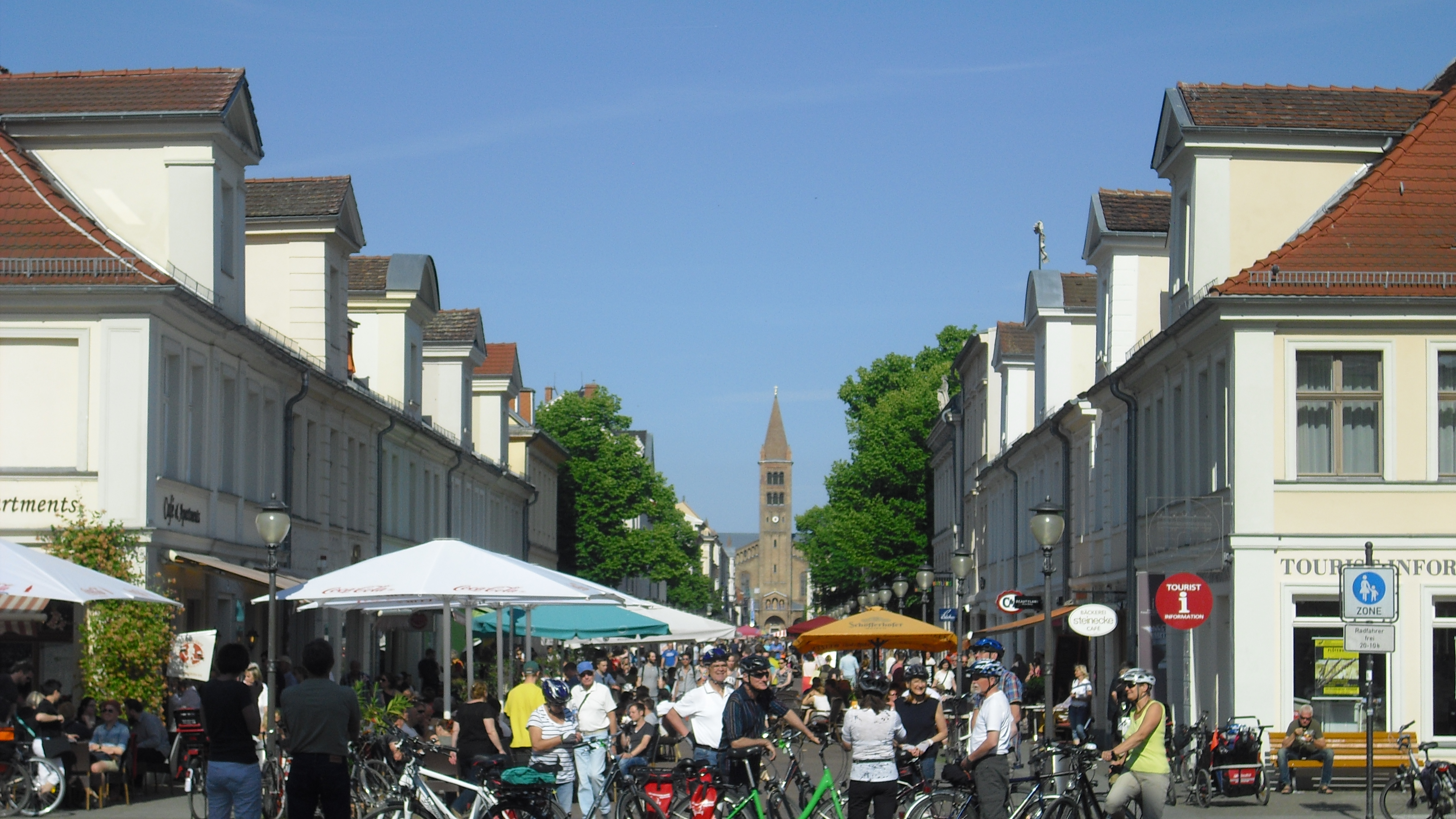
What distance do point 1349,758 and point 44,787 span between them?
48.8 ft

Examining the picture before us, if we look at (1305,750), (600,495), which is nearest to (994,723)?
(1305,750)

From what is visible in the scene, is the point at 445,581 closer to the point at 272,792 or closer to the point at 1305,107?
the point at 272,792

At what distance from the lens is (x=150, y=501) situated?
23219mm

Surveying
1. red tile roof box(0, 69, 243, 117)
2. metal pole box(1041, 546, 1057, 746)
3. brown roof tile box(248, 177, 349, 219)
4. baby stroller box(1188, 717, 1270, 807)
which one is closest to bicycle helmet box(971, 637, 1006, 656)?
metal pole box(1041, 546, 1057, 746)

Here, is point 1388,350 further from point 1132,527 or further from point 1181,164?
point 1132,527

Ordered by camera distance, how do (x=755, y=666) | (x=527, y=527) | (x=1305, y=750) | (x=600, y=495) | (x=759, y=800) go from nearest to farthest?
(x=759, y=800), (x=755, y=666), (x=1305, y=750), (x=527, y=527), (x=600, y=495)

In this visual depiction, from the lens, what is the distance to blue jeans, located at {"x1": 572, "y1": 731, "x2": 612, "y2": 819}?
55.5 ft

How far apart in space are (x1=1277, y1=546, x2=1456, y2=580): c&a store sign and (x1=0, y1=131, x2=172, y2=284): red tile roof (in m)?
14.8

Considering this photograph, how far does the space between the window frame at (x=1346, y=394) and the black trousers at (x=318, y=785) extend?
48.4 feet

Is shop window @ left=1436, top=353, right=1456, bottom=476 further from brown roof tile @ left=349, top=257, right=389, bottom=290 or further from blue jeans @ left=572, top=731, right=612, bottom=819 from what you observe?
brown roof tile @ left=349, top=257, right=389, bottom=290

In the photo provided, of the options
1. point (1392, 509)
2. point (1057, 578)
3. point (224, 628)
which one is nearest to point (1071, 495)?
point (1057, 578)

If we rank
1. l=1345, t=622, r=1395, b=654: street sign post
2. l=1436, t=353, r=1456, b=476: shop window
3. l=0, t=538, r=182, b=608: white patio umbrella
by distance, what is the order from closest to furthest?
l=0, t=538, r=182, b=608: white patio umbrella, l=1345, t=622, r=1395, b=654: street sign post, l=1436, t=353, r=1456, b=476: shop window

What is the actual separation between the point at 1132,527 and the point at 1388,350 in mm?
7692

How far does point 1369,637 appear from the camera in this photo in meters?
17.2
